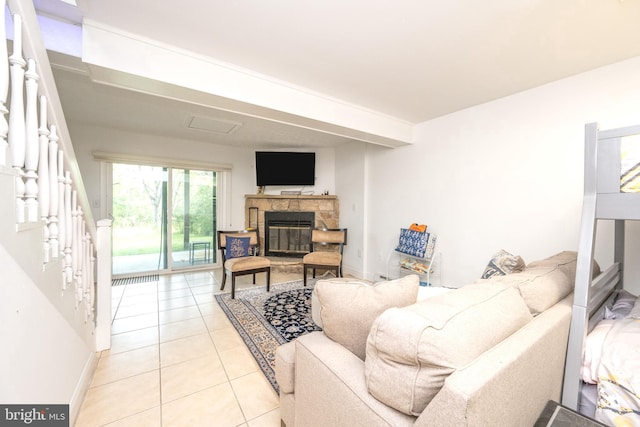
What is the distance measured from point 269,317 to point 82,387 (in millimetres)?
1438

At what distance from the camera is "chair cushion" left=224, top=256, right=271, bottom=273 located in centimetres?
312

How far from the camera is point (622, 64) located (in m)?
1.91

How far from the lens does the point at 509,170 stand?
2.52m

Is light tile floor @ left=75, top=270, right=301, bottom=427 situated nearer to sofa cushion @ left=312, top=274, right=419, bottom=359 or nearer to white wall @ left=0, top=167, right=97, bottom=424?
white wall @ left=0, top=167, right=97, bottom=424

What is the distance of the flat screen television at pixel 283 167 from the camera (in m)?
4.74

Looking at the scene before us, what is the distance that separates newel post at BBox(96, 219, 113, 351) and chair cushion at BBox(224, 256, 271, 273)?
1252mm

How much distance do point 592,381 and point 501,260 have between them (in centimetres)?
93

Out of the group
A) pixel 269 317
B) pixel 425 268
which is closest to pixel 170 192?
Result: pixel 269 317

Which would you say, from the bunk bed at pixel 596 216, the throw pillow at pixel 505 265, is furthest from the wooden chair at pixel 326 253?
the bunk bed at pixel 596 216

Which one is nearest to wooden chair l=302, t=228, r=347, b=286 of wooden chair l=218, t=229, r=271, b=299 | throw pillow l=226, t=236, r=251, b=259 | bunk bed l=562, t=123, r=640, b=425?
wooden chair l=218, t=229, r=271, b=299

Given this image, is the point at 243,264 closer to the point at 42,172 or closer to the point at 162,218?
the point at 162,218

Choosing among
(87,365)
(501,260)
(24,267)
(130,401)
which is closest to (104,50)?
(24,267)

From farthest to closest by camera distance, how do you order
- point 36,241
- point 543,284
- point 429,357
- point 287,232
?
1. point 287,232
2. point 543,284
3. point 36,241
4. point 429,357

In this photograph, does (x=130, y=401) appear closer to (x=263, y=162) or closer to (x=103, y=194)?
(x=103, y=194)
